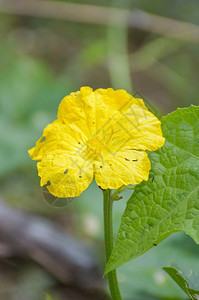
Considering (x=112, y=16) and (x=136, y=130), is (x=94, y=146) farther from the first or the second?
(x=112, y=16)

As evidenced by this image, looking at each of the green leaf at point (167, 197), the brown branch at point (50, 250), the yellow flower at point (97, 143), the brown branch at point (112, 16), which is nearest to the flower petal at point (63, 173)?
the yellow flower at point (97, 143)

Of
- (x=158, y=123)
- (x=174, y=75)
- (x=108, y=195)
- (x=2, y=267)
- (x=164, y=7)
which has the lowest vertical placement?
(x=2, y=267)

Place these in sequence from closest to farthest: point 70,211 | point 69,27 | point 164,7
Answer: point 70,211 → point 164,7 → point 69,27

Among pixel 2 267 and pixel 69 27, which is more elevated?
pixel 69 27

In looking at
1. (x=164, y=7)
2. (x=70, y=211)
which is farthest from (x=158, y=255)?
(x=164, y=7)

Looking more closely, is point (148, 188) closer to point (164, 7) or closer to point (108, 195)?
point (108, 195)

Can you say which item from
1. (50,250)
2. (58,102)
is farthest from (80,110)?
(58,102)

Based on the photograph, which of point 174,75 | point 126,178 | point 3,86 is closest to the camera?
point 126,178
